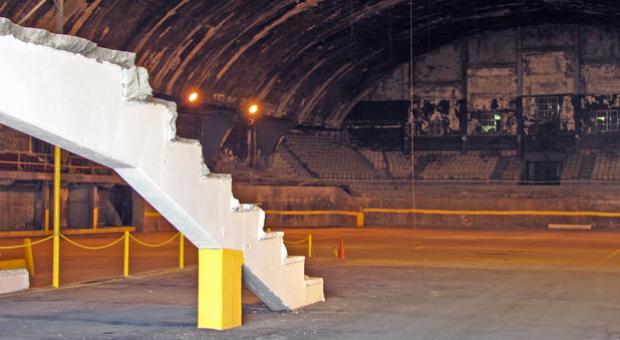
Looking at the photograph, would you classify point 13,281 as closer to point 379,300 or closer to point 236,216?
point 236,216

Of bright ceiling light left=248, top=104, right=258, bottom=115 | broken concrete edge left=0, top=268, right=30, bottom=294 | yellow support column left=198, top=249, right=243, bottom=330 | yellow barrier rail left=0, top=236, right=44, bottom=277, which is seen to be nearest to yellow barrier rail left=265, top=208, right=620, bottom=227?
bright ceiling light left=248, top=104, right=258, bottom=115

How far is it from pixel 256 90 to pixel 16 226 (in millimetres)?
14842

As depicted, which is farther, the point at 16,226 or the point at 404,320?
the point at 16,226

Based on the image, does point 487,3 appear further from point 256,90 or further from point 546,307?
point 546,307

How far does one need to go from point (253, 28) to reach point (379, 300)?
26860 millimetres

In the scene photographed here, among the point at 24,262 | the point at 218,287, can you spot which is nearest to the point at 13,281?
the point at 24,262

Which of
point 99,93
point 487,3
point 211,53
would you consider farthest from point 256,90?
point 99,93

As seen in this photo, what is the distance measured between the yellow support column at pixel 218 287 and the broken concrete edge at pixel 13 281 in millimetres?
6139

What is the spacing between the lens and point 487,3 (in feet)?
150

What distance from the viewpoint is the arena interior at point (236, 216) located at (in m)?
10.6

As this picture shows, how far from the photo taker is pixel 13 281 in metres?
16.5

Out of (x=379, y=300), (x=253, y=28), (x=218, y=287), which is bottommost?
(x=379, y=300)

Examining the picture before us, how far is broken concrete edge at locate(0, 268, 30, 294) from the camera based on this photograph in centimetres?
1630

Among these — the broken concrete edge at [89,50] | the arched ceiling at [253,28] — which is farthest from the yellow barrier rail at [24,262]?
the arched ceiling at [253,28]
